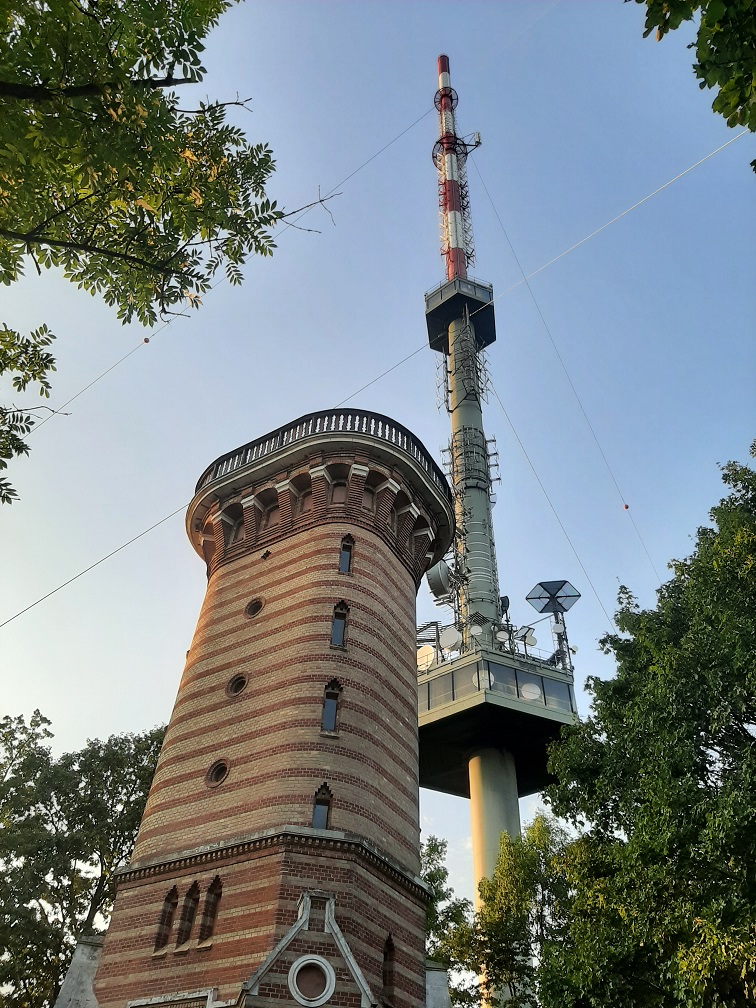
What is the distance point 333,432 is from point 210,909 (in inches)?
499

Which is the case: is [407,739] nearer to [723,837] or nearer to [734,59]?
[723,837]

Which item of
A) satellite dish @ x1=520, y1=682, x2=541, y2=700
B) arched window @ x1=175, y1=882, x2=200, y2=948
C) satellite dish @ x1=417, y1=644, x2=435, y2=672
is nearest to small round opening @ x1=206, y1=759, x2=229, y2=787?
arched window @ x1=175, y1=882, x2=200, y2=948

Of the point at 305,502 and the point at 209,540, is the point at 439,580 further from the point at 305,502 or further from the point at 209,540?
the point at 305,502

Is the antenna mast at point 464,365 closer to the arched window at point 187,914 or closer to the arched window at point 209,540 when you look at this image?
the arched window at point 209,540

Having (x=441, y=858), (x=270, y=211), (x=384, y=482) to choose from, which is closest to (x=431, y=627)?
(x=441, y=858)

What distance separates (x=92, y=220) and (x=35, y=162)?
1587 mm

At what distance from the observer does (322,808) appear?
17.1 metres

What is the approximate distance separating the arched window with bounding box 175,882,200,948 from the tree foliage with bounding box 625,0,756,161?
54.7 feet

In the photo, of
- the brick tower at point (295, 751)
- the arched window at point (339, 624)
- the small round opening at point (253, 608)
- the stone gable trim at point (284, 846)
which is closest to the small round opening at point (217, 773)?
the brick tower at point (295, 751)

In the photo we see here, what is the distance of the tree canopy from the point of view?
14.8m

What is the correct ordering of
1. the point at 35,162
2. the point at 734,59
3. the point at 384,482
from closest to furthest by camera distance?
the point at 734,59, the point at 35,162, the point at 384,482

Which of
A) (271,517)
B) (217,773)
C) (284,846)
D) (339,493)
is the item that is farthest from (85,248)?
(271,517)

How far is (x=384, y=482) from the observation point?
2328 cm

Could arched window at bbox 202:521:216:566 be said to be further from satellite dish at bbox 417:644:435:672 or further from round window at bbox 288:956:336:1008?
satellite dish at bbox 417:644:435:672
